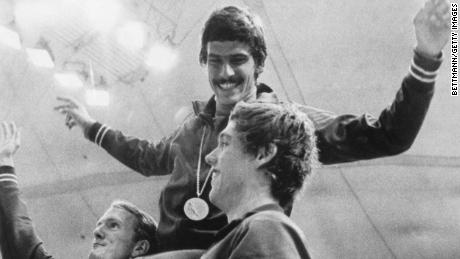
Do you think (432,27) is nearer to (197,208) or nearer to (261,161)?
(261,161)

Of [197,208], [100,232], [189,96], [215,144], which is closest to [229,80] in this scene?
[215,144]

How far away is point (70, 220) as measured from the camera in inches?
106

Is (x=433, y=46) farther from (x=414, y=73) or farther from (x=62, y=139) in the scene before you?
(x=62, y=139)

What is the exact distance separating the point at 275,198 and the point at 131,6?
1.64m

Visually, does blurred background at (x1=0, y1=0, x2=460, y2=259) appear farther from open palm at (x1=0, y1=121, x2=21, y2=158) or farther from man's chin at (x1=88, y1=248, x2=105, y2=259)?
man's chin at (x1=88, y1=248, x2=105, y2=259)

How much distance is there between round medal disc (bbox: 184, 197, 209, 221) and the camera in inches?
58.8

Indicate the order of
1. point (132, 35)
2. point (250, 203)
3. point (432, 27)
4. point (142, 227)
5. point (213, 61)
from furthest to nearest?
point (132, 35)
point (142, 227)
point (213, 61)
point (432, 27)
point (250, 203)

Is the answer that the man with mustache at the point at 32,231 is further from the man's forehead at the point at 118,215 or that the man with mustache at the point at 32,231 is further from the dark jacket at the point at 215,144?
the dark jacket at the point at 215,144

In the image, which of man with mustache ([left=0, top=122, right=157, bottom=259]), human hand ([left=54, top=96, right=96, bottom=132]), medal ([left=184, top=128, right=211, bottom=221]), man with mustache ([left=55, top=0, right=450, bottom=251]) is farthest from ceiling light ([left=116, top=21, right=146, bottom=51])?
medal ([left=184, top=128, right=211, bottom=221])

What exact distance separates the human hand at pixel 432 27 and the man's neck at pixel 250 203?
445mm

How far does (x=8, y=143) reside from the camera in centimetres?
184

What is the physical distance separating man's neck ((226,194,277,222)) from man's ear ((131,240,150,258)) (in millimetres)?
568

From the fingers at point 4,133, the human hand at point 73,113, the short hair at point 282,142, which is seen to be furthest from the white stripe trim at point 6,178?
the short hair at point 282,142

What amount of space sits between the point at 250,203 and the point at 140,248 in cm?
62
